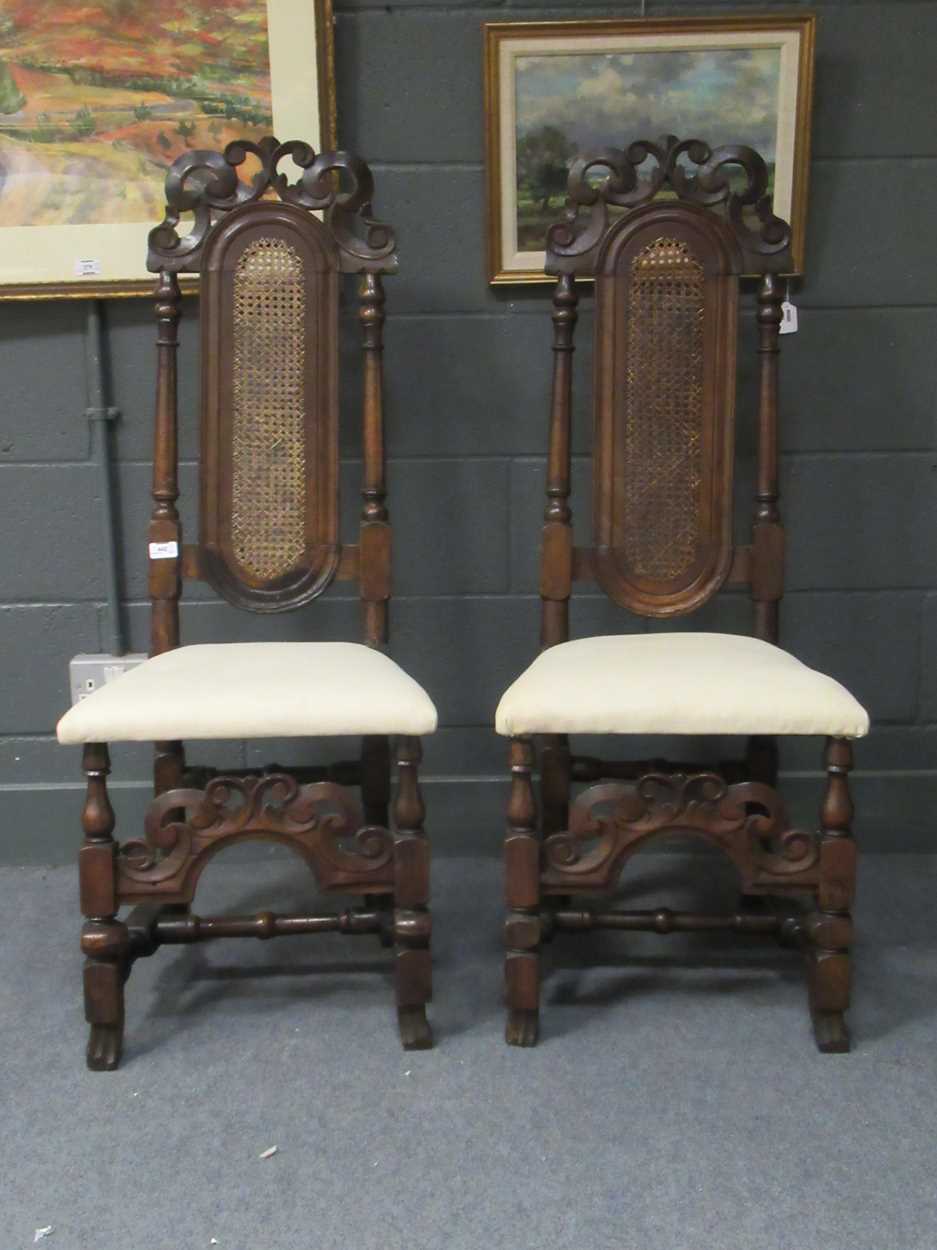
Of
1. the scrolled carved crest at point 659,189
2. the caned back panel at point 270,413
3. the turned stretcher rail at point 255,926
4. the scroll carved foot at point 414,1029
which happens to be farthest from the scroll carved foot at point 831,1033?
the scrolled carved crest at point 659,189

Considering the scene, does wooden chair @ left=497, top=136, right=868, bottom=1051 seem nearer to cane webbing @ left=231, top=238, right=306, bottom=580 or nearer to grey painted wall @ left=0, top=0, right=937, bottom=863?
grey painted wall @ left=0, top=0, right=937, bottom=863

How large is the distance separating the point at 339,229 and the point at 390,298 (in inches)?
10.2

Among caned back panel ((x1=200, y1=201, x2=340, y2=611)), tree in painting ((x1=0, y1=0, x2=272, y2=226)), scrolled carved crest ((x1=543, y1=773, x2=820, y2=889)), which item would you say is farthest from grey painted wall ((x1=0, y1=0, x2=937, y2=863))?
scrolled carved crest ((x1=543, y1=773, x2=820, y2=889))

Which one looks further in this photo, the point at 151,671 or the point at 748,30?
the point at 748,30

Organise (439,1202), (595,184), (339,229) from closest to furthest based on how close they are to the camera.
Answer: (439,1202) → (339,229) → (595,184)

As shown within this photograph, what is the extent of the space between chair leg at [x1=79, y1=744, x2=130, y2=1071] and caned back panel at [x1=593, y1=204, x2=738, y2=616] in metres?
A: 0.82

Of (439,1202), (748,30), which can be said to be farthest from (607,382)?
(439,1202)

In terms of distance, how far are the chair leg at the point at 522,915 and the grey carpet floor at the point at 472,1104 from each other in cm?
5

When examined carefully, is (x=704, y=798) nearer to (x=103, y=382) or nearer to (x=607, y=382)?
Result: (x=607, y=382)

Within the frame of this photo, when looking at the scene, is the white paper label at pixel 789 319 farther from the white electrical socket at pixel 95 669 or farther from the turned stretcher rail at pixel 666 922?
the white electrical socket at pixel 95 669

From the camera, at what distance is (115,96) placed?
199 centimetres

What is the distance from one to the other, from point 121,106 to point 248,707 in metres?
1.13

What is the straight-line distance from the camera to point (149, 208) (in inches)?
79.4

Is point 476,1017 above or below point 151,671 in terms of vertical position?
below
